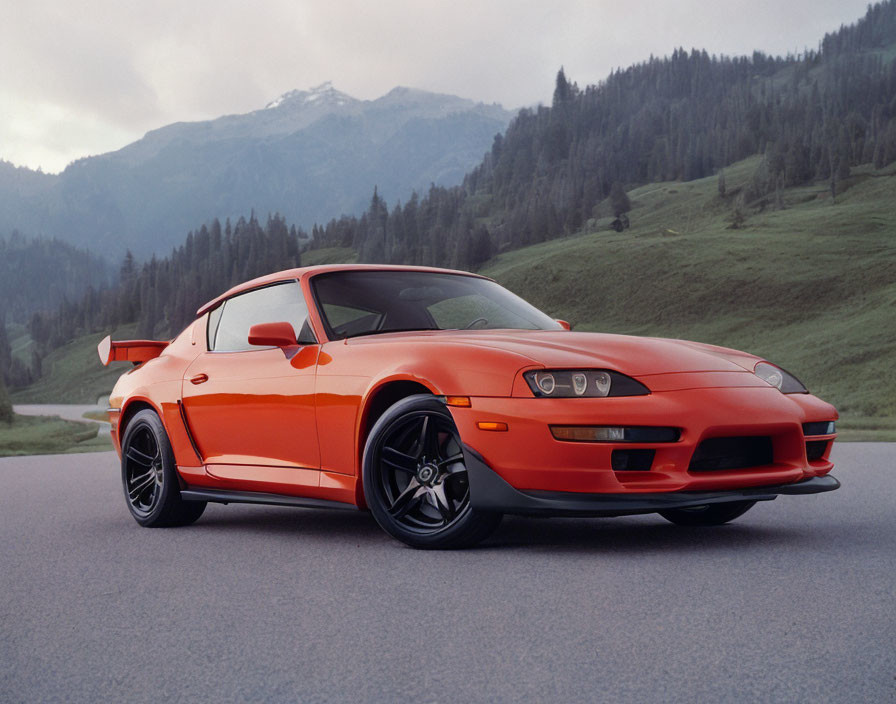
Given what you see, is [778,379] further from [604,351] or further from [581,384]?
[581,384]

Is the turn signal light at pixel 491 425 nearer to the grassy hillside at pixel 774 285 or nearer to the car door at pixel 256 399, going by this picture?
the car door at pixel 256 399

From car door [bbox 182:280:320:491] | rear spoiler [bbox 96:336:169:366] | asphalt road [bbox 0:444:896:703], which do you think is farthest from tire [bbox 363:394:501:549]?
rear spoiler [bbox 96:336:169:366]

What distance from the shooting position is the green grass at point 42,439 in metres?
24.3

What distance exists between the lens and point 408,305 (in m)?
5.80

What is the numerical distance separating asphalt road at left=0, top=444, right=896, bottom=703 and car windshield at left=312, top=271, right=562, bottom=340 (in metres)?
1.17

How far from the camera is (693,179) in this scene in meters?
167

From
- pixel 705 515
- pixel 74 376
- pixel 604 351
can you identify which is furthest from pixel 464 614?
pixel 74 376

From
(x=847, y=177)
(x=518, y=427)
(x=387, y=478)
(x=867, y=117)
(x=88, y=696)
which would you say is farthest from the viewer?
(x=867, y=117)

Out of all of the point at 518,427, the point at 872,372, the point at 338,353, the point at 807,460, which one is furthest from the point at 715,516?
the point at 872,372

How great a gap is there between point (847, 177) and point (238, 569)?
432 ft

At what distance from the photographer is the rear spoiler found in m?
7.10

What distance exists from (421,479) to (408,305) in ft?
4.30

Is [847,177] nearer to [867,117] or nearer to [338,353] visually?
[867,117]

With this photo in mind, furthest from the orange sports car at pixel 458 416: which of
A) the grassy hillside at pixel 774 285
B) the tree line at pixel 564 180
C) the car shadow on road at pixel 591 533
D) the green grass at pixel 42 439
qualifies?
the tree line at pixel 564 180
